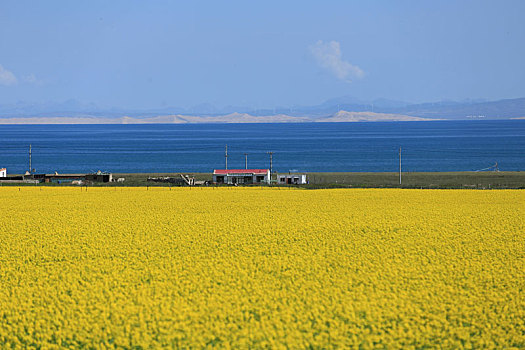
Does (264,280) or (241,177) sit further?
(241,177)

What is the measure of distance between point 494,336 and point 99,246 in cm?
1335

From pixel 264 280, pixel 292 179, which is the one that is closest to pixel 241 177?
pixel 292 179

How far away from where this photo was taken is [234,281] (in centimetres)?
1695

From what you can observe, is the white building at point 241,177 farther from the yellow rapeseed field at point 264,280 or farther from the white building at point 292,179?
the yellow rapeseed field at point 264,280

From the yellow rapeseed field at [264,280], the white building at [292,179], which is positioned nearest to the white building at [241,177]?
Answer: the white building at [292,179]

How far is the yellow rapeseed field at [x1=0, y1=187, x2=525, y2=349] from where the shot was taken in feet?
→ 43.7

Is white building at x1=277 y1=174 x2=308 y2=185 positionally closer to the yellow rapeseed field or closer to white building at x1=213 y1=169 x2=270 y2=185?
white building at x1=213 y1=169 x2=270 y2=185

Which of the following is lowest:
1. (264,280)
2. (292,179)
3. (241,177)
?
(264,280)

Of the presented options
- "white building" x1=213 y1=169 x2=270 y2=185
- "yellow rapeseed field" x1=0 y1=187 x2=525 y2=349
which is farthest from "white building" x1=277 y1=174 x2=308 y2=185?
"yellow rapeseed field" x1=0 y1=187 x2=525 y2=349

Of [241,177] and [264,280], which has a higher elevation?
[241,177]

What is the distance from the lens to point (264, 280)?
1706 centimetres

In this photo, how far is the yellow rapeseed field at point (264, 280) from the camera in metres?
13.3

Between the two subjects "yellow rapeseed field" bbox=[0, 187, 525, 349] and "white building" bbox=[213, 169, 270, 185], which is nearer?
"yellow rapeseed field" bbox=[0, 187, 525, 349]

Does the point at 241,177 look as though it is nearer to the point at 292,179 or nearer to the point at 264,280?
the point at 292,179
